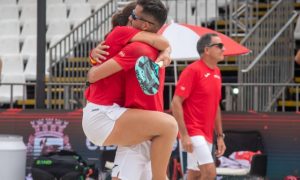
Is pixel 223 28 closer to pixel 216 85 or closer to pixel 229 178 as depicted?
pixel 229 178

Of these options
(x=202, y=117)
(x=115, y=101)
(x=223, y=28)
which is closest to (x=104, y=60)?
(x=115, y=101)

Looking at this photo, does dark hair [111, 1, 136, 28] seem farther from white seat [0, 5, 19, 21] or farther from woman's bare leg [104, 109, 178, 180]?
white seat [0, 5, 19, 21]

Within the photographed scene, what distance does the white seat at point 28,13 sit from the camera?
1530 centimetres

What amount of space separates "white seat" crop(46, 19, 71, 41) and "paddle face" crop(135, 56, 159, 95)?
1024cm

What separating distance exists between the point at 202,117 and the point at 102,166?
1.93 m

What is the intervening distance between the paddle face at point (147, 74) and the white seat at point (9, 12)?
37.6ft

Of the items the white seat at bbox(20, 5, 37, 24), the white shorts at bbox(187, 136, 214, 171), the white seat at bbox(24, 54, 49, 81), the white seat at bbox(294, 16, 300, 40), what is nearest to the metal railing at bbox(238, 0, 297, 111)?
the white seat at bbox(294, 16, 300, 40)


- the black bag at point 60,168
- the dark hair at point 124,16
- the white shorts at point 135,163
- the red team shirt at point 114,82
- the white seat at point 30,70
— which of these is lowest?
the black bag at point 60,168

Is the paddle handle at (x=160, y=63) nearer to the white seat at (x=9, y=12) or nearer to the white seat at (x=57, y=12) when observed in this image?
the white seat at (x=57, y=12)

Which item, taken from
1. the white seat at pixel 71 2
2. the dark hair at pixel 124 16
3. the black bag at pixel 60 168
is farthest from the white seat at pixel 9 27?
the dark hair at pixel 124 16

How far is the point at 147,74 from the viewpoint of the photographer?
4379 millimetres

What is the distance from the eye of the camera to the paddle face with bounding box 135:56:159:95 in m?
4.37

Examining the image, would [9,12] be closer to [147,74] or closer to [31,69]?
[31,69]

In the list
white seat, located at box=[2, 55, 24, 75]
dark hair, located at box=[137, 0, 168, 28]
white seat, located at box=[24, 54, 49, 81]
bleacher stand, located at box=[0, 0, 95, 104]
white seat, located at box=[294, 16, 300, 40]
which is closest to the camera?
dark hair, located at box=[137, 0, 168, 28]
